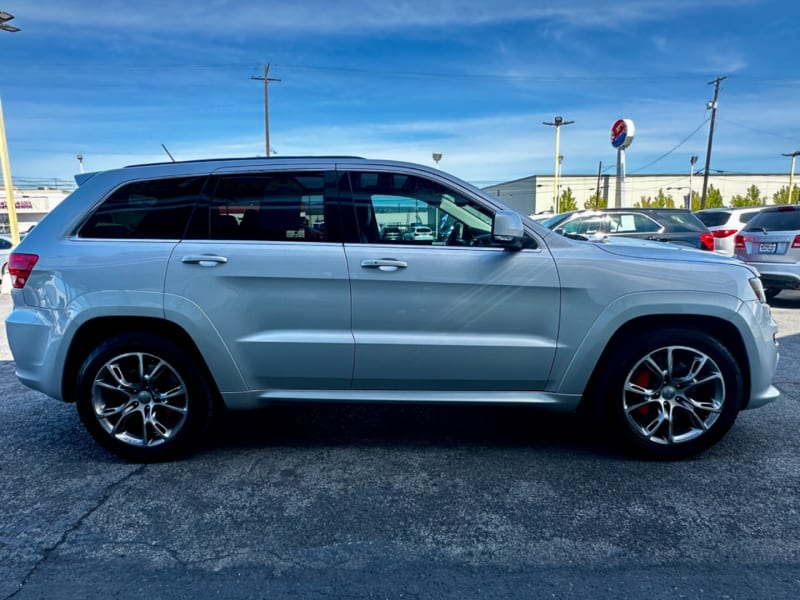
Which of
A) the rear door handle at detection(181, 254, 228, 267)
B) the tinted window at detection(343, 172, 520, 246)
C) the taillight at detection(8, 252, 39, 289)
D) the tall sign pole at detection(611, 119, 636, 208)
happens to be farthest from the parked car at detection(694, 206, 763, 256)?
the taillight at detection(8, 252, 39, 289)

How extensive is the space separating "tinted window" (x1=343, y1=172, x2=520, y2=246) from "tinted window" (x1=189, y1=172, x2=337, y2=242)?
0.19 metres

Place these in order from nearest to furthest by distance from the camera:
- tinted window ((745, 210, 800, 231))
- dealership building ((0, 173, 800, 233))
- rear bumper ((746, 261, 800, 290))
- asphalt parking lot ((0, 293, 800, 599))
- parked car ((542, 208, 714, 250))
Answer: asphalt parking lot ((0, 293, 800, 599)), rear bumper ((746, 261, 800, 290)), tinted window ((745, 210, 800, 231)), parked car ((542, 208, 714, 250)), dealership building ((0, 173, 800, 233))

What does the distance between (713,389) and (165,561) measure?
3.18 m

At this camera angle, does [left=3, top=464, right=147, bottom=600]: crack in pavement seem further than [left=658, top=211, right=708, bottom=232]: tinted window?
No

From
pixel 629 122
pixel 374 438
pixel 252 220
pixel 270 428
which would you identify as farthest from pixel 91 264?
pixel 629 122

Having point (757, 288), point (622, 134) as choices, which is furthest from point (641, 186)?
point (757, 288)

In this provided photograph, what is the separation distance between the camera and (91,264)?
3094 mm

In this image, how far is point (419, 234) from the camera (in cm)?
318

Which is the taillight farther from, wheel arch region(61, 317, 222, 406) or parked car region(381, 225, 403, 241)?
parked car region(381, 225, 403, 241)

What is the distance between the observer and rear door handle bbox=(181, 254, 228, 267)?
10.1 feet

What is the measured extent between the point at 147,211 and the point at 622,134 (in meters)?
17.3

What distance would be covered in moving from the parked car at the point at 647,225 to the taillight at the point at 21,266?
7533mm

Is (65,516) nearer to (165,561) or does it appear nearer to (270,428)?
(165,561)

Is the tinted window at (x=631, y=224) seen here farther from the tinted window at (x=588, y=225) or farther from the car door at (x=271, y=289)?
the car door at (x=271, y=289)
